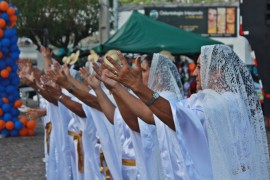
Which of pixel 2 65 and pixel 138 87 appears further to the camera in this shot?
pixel 2 65

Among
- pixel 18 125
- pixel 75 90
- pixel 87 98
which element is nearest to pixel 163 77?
pixel 87 98

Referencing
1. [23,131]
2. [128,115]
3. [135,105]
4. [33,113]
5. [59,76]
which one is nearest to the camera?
[135,105]

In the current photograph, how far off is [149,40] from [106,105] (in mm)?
10510

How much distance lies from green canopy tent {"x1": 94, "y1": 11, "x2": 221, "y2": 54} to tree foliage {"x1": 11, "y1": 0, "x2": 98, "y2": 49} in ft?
54.3

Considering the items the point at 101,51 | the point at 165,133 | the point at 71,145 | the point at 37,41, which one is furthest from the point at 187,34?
the point at 37,41

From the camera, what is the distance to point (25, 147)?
1372cm

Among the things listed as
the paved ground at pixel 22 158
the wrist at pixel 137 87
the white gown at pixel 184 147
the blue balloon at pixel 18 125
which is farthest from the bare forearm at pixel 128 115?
the blue balloon at pixel 18 125

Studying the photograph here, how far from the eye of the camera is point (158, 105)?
4.16 metres

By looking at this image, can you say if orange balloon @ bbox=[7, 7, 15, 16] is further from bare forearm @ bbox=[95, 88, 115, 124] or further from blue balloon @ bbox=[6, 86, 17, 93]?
bare forearm @ bbox=[95, 88, 115, 124]

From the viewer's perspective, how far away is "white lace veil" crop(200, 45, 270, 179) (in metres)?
4.25

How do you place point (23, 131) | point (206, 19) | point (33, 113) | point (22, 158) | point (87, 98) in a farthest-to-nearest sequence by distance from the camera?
point (206, 19)
point (23, 131)
point (22, 158)
point (33, 113)
point (87, 98)

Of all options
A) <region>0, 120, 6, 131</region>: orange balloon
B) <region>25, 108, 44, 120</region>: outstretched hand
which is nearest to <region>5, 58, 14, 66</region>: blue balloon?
<region>0, 120, 6, 131</region>: orange balloon

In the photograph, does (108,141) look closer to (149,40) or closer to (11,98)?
(11,98)

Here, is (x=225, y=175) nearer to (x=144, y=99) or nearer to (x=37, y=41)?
(x=144, y=99)
